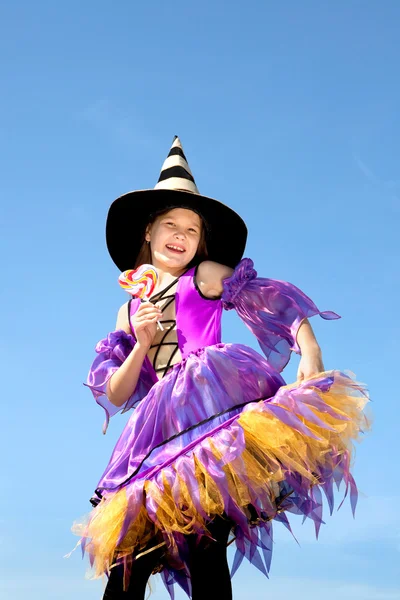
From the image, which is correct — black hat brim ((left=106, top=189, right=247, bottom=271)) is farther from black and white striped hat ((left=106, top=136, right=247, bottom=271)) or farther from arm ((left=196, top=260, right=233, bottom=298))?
arm ((left=196, top=260, right=233, bottom=298))

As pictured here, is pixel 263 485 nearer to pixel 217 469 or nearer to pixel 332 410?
pixel 217 469

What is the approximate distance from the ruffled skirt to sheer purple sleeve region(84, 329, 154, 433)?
40cm

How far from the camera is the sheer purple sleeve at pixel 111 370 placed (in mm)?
4691

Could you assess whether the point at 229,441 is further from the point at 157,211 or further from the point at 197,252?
the point at 157,211

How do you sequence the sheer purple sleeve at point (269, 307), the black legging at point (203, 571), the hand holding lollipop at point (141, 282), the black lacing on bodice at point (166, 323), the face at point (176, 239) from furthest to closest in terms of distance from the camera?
the face at point (176, 239) < the hand holding lollipop at point (141, 282) < the black lacing on bodice at point (166, 323) < the sheer purple sleeve at point (269, 307) < the black legging at point (203, 571)

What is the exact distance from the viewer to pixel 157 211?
4.91 metres

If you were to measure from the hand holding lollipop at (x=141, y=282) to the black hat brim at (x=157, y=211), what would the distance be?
0.38 meters

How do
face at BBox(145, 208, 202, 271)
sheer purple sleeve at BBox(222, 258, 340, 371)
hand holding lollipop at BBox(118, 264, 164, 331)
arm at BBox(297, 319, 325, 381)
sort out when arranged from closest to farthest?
arm at BBox(297, 319, 325, 381), sheer purple sleeve at BBox(222, 258, 340, 371), hand holding lollipop at BBox(118, 264, 164, 331), face at BBox(145, 208, 202, 271)

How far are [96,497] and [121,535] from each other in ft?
1.37

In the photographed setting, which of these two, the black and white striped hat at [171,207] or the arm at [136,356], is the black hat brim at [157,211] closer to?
the black and white striped hat at [171,207]

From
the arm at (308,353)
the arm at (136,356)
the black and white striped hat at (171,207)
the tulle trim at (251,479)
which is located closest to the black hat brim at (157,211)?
the black and white striped hat at (171,207)

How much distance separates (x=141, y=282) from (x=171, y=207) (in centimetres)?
49

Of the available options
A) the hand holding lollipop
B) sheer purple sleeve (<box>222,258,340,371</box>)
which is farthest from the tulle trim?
the hand holding lollipop

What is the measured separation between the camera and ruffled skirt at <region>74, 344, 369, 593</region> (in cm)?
383
